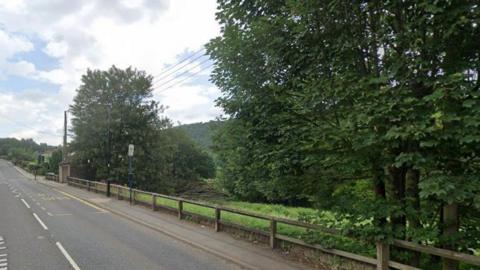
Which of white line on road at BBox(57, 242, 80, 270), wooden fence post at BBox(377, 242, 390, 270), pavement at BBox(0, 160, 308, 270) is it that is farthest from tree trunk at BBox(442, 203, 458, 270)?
white line on road at BBox(57, 242, 80, 270)

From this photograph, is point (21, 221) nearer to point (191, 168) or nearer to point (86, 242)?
point (86, 242)

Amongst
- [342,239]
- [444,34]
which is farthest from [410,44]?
[342,239]

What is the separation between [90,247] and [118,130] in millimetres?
34710

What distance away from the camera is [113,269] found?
323 inches

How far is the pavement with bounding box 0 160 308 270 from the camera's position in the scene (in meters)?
8.65

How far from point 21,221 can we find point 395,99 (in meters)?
14.9

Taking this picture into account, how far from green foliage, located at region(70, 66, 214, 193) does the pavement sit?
26946 millimetres

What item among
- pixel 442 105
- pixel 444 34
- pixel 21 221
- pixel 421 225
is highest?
pixel 444 34

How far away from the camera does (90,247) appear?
34.3 feet

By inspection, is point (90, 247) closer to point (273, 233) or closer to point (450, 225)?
point (273, 233)

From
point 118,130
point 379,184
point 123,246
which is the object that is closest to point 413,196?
point 379,184

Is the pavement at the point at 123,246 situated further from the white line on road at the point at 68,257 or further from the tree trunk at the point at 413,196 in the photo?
the tree trunk at the point at 413,196

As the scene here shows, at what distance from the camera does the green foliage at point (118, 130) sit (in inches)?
1690

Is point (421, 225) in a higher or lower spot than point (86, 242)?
higher
